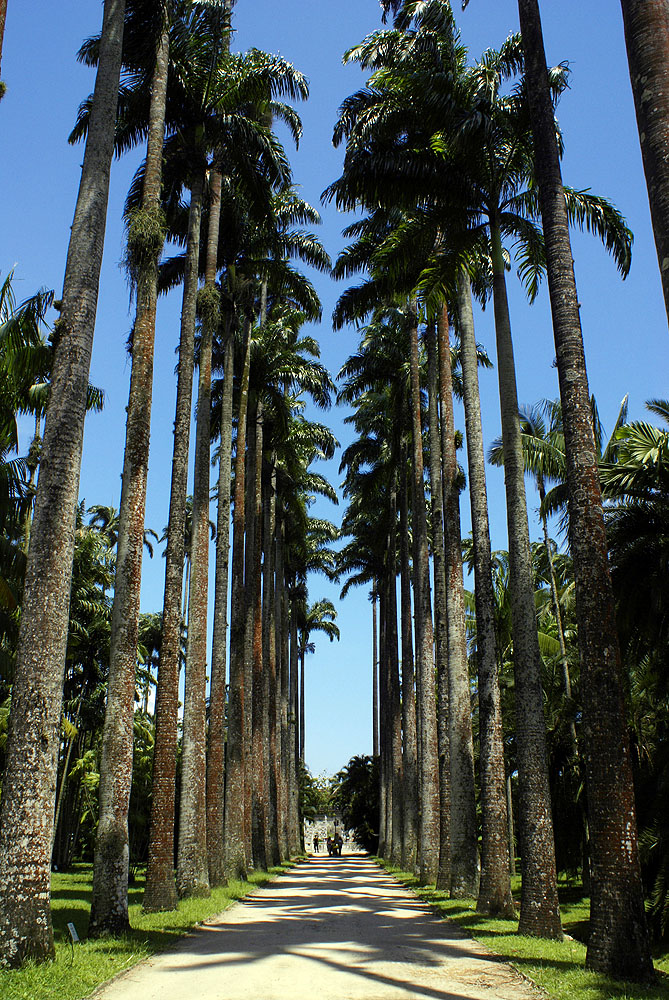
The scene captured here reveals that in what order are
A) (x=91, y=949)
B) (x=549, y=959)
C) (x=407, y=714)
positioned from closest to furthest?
(x=549, y=959) → (x=91, y=949) → (x=407, y=714)

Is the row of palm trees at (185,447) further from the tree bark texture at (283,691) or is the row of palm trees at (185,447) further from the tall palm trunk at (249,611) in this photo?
the tree bark texture at (283,691)

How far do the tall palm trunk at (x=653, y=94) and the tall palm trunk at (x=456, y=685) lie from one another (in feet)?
40.6

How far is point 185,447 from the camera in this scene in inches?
668

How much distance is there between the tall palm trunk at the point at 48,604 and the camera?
319 inches

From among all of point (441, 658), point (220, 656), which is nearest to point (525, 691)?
point (441, 658)

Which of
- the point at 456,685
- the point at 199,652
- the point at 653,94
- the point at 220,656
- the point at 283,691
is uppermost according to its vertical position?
the point at 653,94

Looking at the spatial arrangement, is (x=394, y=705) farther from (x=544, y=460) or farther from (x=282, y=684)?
(x=544, y=460)

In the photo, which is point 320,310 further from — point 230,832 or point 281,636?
point 281,636

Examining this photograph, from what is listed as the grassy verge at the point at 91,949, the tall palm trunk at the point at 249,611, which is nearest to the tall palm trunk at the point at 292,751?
the tall palm trunk at the point at 249,611

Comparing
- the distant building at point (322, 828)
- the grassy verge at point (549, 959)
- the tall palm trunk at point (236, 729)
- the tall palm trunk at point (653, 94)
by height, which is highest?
the tall palm trunk at point (653, 94)

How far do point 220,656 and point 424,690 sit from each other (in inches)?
244

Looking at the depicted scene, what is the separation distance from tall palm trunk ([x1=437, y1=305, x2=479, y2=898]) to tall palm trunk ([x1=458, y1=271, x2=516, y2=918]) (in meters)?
2.25

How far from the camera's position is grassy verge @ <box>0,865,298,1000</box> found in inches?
281

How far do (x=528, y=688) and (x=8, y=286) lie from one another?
10427 mm
